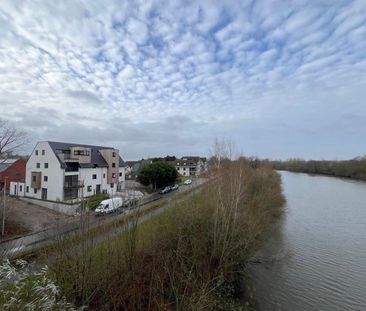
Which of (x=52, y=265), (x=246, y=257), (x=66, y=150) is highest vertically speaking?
(x=66, y=150)

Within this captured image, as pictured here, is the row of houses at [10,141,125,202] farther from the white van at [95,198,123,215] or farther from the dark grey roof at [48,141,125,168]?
the white van at [95,198,123,215]

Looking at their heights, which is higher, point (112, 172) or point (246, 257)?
point (112, 172)

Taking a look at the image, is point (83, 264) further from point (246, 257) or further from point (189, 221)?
point (246, 257)

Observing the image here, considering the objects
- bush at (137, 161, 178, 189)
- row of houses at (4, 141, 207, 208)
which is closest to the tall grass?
row of houses at (4, 141, 207, 208)

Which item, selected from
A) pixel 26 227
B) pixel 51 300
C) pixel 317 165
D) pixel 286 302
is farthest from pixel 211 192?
pixel 317 165

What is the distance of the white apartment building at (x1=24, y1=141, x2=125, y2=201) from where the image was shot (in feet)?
94.1

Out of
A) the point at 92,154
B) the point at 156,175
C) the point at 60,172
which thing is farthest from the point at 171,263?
the point at 156,175

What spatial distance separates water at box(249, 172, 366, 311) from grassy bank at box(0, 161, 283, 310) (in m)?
1.31

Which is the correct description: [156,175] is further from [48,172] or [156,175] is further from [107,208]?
[107,208]

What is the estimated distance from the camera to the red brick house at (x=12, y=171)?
34.5 metres

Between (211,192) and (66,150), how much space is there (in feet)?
79.9

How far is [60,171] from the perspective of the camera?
28625mm

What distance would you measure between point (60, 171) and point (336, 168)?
65339mm

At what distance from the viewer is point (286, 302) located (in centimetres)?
914
